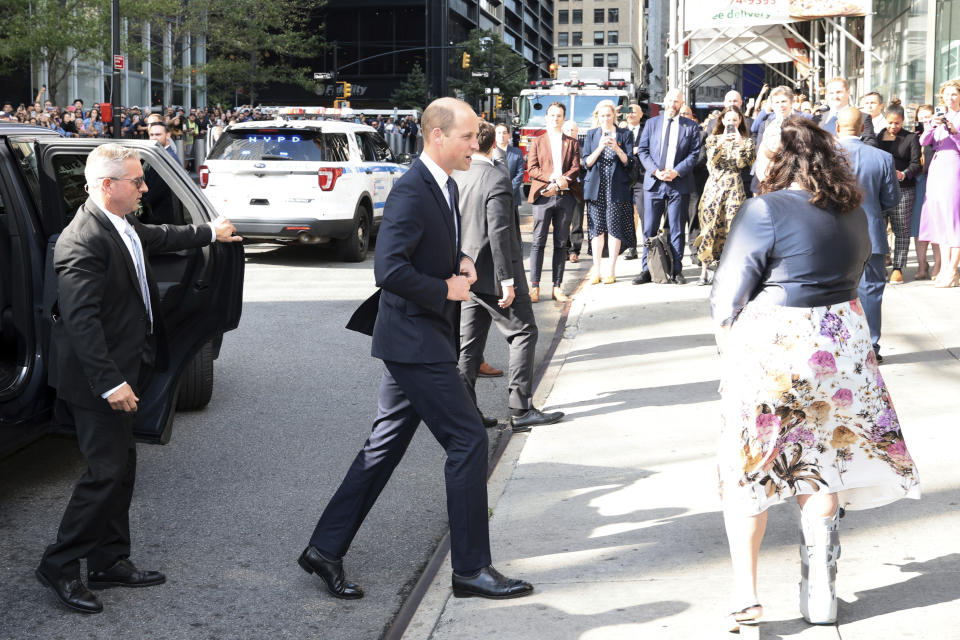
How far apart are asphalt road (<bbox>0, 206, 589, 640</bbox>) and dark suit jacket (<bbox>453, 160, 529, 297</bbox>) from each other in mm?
1001

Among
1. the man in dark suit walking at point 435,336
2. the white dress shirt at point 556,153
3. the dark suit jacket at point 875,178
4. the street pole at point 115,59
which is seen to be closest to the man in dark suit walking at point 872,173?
the dark suit jacket at point 875,178

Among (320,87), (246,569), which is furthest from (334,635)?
(320,87)

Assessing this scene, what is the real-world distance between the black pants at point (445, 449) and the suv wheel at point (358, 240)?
34.3 feet

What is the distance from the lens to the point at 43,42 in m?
28.1

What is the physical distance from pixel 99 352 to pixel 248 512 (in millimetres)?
1508

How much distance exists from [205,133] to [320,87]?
3435cm

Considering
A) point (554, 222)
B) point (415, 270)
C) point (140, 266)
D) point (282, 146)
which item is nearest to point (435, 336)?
point (415, 270)

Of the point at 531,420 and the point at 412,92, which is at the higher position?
the point at 412,92

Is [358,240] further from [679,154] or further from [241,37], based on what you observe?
[241,37]

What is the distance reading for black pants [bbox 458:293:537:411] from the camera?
21.3 feet

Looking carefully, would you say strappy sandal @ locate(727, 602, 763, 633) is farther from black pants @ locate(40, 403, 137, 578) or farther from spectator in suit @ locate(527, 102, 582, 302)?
spectator in suit @ locate(527, 102, 582, 302)

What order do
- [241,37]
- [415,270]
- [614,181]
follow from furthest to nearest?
1. [241,37]
2. [614,181]
3. [415,270]

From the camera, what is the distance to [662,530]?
470 centimetres

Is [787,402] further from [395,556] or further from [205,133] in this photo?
[205,133]
